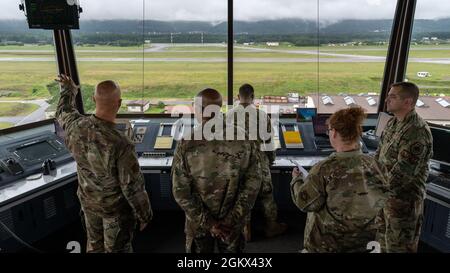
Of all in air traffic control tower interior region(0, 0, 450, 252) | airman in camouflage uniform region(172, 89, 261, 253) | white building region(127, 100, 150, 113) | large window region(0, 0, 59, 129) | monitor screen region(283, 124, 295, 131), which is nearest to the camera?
airman in camouflage uniform region(172, 89, 261, 253)

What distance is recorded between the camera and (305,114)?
3.80 m

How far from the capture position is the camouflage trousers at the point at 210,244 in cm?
195

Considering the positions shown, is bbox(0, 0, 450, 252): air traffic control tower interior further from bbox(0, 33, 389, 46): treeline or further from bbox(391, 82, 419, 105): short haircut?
bbox(391, 82, 419, 105): short haircut

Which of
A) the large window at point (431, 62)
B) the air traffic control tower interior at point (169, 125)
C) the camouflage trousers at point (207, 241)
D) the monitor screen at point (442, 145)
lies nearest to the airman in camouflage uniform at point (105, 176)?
the camouflage trousers at point (207, 241)

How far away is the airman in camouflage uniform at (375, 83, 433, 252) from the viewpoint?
7.32 feet

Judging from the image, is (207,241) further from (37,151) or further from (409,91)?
(37,151)

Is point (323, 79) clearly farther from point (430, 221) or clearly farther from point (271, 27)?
point (430, 221)

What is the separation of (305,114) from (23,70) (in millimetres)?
3155

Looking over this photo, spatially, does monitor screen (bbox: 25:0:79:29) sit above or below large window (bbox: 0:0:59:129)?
above

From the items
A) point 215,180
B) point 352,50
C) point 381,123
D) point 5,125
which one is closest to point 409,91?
point 381,123

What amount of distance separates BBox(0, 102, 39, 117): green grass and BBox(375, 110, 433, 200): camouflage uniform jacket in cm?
358

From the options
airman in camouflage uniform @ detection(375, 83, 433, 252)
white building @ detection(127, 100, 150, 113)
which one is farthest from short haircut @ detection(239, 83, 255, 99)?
white building @ detection(127, 100, 150, 113)
